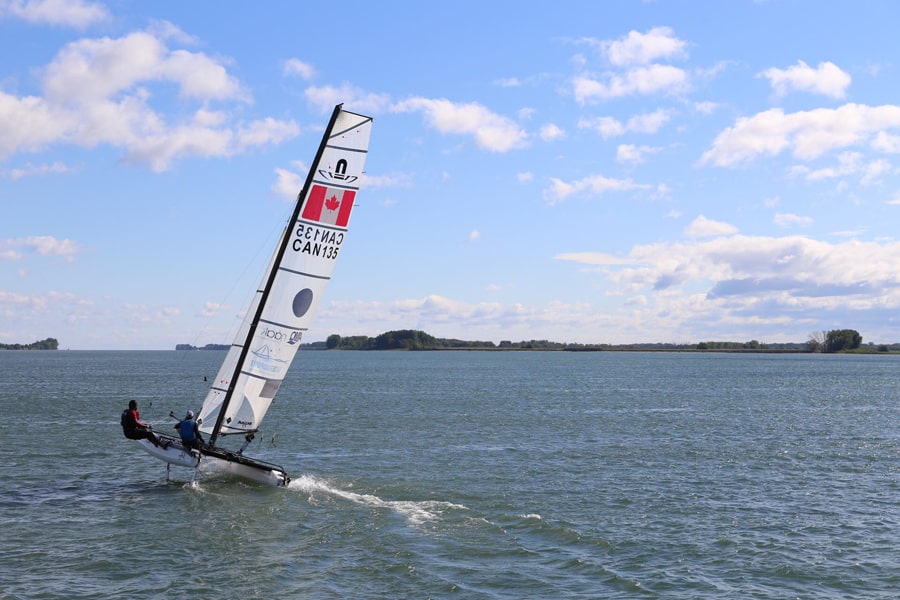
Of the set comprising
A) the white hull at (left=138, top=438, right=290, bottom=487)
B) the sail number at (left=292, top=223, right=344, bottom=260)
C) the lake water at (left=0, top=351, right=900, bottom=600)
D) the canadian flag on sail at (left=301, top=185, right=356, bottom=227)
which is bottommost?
the lake water at (left=0, top=351, right=900, bottom=600)

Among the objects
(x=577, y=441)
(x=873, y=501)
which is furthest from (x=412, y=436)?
(x=873, y=501)

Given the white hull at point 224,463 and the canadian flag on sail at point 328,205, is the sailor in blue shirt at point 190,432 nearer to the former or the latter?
the white hull at point 224,463

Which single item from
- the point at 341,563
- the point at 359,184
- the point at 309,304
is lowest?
the point at 341,563

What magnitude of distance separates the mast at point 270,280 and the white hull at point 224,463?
71cm

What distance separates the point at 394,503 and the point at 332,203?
344 inches

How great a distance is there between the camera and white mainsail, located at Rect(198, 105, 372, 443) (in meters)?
22.8

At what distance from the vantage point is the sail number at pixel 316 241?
2320 cm

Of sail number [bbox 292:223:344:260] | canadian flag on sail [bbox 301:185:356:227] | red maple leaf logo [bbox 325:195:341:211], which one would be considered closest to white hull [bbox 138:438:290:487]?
sail number [bbox 292:223:344:260]

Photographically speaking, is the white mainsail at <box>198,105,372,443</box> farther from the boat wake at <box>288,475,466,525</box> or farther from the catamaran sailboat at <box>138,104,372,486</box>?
the boat wake at <box>288,475,466,525</box>

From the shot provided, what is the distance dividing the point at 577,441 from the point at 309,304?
17.6 meters

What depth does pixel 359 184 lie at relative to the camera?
23.2m

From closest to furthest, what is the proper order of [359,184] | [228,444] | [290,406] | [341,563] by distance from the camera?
[341,563] < [359,184] < [228,444] < [290,406]

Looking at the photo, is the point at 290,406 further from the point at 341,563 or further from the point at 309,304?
the point at 341,563

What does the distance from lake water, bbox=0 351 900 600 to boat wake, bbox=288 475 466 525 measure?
0.39 ft
